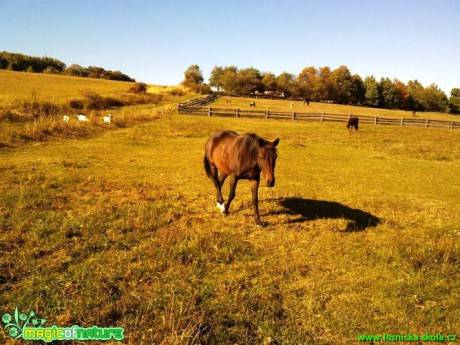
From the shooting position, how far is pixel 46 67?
11656 cm

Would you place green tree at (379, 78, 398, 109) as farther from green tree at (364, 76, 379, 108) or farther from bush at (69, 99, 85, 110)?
bush at (69, 99, 85, 110)

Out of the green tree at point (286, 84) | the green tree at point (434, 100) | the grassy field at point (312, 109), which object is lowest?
the grassy field at point (312, 109)

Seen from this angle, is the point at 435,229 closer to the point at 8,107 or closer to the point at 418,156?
the point at 418,156

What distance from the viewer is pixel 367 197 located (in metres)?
8.86

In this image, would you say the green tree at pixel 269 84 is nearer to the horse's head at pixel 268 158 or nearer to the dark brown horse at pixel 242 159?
the dark brown horse at pixel 242 159

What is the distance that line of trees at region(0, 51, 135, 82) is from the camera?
10169 cm

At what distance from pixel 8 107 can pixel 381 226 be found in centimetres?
2203

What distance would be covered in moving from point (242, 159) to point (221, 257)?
2.35 meters

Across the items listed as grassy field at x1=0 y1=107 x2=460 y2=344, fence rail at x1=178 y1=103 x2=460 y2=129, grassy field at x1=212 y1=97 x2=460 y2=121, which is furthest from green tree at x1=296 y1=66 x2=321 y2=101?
grassy field at x1=0 y1=107 x2=460 y2=344

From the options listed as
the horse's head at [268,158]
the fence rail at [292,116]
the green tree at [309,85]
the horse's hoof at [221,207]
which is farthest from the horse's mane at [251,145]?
the green tree at [309,85]

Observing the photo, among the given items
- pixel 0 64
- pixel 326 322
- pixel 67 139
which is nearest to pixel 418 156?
pixel 326 322
